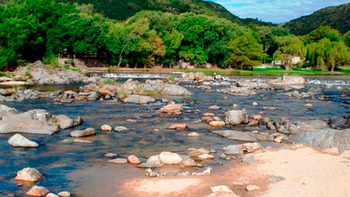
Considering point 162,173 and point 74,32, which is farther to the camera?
point 74,32

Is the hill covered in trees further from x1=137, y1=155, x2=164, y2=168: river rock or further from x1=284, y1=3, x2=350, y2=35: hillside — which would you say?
x1=137, y1=155, x2=164, y2=168: river rock

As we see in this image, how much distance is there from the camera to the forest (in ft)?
216

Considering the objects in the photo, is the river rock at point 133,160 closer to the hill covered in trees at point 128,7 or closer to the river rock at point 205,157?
the river rock at point 205,157

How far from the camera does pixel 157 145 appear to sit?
18578 mm

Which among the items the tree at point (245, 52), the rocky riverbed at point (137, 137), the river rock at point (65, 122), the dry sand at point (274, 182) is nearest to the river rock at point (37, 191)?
the rocky riverbed at point (137, 137)

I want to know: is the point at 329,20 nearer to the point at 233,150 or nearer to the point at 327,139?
the point at 327,139

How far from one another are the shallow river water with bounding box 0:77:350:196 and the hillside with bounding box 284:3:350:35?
518 ft

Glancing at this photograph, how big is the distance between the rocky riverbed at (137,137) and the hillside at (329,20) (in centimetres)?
15683

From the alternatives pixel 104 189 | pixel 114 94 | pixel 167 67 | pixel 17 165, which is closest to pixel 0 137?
pixel 17 165

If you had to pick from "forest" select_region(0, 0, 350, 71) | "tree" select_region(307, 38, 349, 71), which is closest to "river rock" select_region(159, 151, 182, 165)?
"forest" select_region(0, 0, 350, 71)

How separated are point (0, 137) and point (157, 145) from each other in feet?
25.7

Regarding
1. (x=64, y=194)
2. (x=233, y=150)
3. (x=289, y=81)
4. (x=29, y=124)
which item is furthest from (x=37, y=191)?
(x=289, y=81)

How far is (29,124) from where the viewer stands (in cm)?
2097

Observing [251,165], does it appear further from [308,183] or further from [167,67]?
[167,67]
